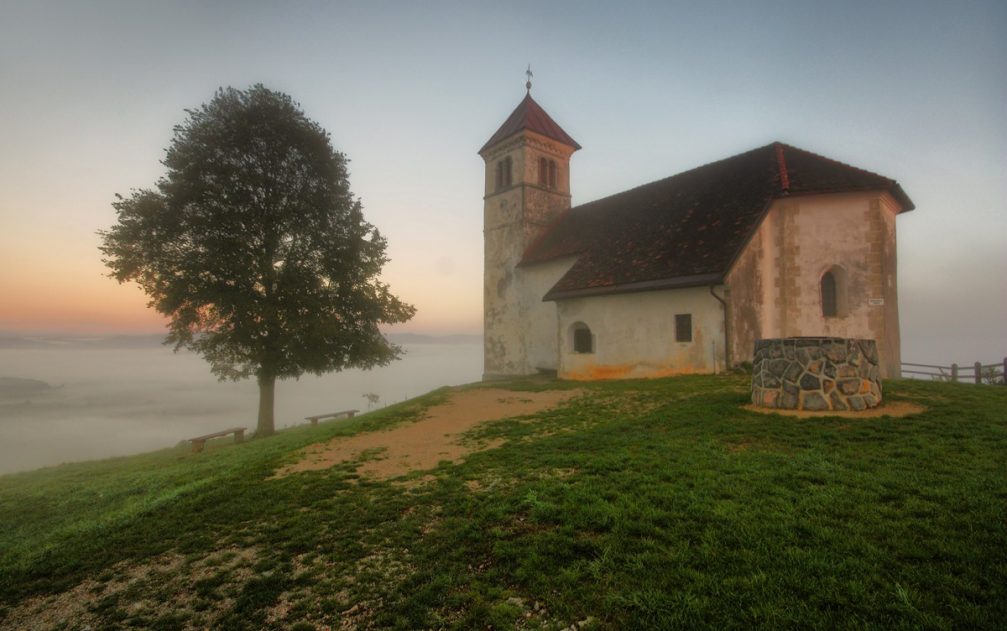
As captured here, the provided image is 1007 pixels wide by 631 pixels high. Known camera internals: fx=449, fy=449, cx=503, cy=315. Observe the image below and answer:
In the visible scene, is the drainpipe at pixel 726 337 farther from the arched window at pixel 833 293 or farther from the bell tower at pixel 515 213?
the bell tower at pixel 515 213

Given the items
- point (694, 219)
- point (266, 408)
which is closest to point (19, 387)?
point (266, 408)

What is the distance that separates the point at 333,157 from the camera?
18.0 m

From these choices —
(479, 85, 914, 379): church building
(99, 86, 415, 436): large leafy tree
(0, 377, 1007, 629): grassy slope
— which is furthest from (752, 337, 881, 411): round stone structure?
(99, 86, 415, 436): large leafy tree

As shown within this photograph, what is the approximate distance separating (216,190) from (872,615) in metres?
18.7

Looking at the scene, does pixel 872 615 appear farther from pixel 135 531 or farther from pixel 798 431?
pixel 135 531

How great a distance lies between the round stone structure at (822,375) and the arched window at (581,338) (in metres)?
9.96

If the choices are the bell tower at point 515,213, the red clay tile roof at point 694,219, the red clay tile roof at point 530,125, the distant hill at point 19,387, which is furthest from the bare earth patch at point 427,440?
the distant hill at point 19,387

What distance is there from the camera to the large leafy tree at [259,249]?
598 inches

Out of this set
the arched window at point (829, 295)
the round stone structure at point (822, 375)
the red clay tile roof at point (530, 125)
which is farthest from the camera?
the red clay tile roof at point (530, 125)

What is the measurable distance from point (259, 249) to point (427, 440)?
11192 mm

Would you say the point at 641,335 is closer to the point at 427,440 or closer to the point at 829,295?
the point at 829,295

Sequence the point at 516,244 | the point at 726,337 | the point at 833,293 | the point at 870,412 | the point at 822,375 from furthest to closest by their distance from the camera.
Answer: the point at 516,244
the point at 833,293
the point at 726,337
the point at 822,375
the point at 870,412

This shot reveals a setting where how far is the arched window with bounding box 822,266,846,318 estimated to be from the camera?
15.4 m

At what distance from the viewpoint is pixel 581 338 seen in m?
19.3
